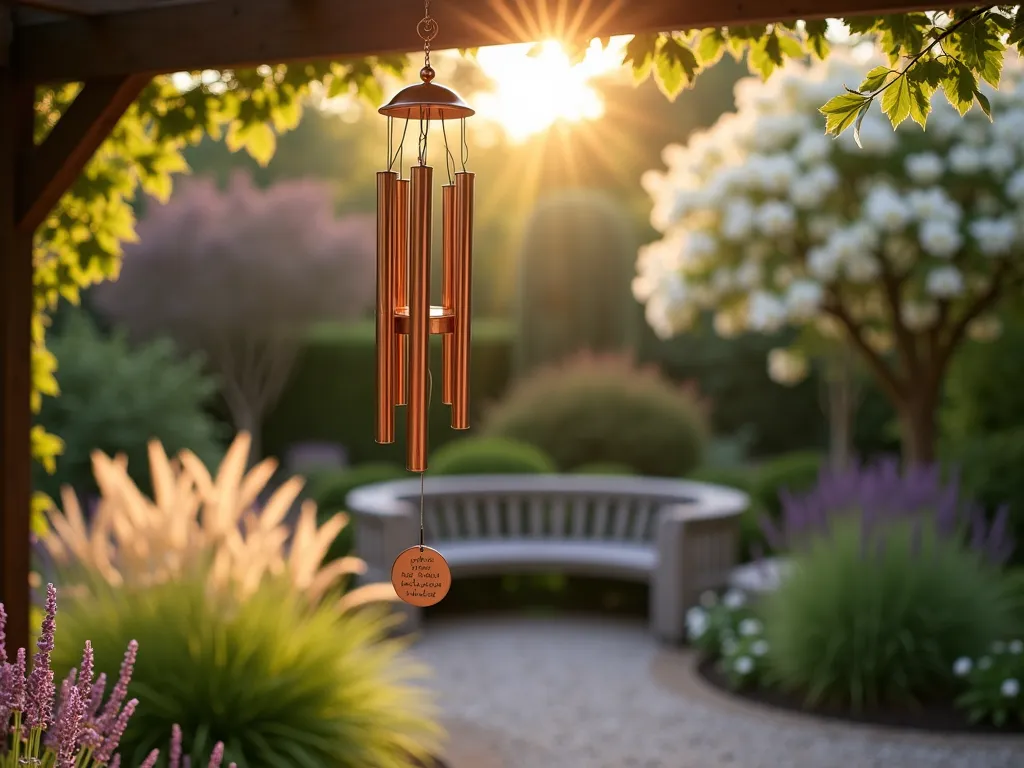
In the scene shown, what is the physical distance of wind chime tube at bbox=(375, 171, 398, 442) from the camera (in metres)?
2.85

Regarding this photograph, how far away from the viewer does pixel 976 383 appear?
9734mm

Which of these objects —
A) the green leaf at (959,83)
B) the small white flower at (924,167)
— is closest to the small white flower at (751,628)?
the small white flower at (924,167)

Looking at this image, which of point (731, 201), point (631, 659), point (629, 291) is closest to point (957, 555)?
point (631, 659)

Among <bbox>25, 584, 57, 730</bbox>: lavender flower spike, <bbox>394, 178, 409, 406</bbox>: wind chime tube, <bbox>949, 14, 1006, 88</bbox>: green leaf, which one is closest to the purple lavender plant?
<bbox>949, 14, 1006, 88</bbox>: green leaf

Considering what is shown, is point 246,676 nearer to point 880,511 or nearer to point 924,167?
point 880,511

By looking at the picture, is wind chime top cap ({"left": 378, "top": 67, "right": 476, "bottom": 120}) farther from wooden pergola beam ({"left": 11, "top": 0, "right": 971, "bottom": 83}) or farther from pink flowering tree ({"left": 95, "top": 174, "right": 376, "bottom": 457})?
pink flowering tree ({"left": 95, "top": 174, "right": 376, "bottom": 457})

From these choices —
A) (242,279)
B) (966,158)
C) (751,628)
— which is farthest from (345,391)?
(751,628)

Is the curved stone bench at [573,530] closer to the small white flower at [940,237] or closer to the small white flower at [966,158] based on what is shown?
the small white flower at [940,237]

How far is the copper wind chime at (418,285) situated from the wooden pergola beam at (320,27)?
0.48 meters

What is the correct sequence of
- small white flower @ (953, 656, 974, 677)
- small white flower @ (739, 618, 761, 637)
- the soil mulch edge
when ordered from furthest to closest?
small white flower @ (739, 618, 761, 637)
small white flower @ (953, 656, 974, 677)
the soil mulch edge

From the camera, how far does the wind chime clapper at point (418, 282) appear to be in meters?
2.77

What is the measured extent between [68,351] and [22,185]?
5.53 metres

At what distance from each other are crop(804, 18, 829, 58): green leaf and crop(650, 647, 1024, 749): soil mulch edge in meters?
3.11

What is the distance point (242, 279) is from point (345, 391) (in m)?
2.01
